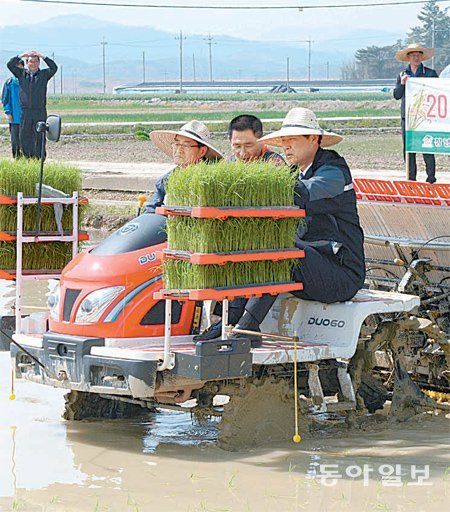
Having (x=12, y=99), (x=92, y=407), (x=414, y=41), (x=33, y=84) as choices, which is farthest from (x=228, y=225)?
(x=414, y=41)

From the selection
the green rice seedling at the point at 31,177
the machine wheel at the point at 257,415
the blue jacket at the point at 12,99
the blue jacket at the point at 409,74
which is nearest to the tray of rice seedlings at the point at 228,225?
the machine wheel at the point at 257,415

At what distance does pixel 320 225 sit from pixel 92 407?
1.88 m

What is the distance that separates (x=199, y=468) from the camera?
753cm

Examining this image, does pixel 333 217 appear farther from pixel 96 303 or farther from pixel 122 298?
pixel 96 303

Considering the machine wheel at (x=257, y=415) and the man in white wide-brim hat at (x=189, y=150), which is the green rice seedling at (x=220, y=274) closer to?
the machine wheel at (x=257, y=415)

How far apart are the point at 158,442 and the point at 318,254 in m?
1.49

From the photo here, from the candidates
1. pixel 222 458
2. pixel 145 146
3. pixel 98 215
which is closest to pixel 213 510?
pixel 222 458

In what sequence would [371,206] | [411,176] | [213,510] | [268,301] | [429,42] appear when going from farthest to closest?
[429,42], [411,176], [371,206], [268,301], [213,510]

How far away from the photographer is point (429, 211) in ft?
31.1

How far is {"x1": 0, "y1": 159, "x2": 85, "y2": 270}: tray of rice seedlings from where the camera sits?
8.88m

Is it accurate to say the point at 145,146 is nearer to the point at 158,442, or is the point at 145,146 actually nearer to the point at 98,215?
the point at 98,215

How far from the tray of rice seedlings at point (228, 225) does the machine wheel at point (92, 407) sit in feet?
4.96

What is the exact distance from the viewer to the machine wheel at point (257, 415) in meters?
7.82

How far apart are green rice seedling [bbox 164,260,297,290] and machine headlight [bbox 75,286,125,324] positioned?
1.47 feet
